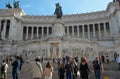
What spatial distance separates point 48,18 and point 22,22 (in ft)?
26.1

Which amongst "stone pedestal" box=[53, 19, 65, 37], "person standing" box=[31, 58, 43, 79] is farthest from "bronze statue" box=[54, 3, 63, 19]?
"person standing" box=[31, 58, 43, 79]

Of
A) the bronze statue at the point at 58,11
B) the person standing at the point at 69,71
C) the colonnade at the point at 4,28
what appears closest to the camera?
the person standing at the point at 69,71

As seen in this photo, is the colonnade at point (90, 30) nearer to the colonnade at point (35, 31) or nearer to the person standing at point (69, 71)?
the colonnade at point (35, 31)

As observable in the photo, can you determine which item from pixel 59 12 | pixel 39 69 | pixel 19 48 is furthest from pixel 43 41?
pixel 39 69

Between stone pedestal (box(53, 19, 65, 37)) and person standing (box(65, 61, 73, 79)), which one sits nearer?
person standing (box(65, 61, 73, 79))

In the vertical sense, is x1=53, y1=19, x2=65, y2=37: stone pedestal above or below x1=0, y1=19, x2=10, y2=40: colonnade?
below

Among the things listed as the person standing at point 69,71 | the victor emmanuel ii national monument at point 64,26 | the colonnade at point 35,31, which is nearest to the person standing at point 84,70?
the person standing at point 69,71

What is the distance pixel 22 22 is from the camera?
2616 inches

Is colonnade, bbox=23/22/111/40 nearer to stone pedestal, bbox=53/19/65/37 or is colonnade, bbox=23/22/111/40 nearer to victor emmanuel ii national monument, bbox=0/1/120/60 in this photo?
victor emmanuel ii national monument, bbox=0/1/120/60

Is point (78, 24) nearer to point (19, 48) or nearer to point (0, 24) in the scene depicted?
point (0, 24)

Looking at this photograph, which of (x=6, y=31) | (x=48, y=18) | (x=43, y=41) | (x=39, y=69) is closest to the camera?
(x=39, y=69)

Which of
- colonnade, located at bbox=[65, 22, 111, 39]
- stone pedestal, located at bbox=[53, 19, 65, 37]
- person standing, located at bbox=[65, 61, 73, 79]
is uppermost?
colonnade, located at bbox=[65, 22, 111, 39]

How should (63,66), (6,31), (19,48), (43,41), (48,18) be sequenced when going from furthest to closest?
(48,18), (6,31), (19,48), (43,41), (63,66)

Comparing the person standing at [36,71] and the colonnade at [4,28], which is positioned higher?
the colonnade at [4,28]
